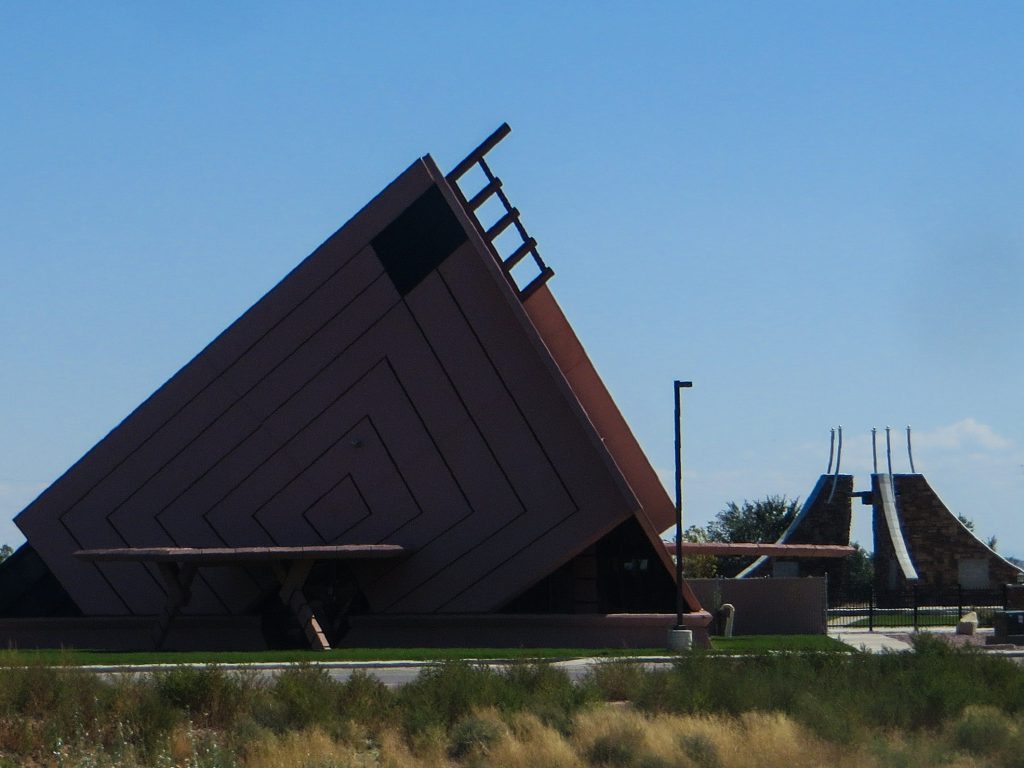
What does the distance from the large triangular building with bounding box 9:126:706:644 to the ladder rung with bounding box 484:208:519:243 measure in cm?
4

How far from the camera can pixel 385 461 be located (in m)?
36.2

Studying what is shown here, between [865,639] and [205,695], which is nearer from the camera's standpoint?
[205,695]

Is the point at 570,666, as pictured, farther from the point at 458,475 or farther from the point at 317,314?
the point at 317,314

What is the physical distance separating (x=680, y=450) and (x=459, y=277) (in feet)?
22.9

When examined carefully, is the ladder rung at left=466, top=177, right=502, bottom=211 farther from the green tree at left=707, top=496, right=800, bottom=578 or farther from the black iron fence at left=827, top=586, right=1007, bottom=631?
the green tree at left=707, top=496, right=800, bottom=578

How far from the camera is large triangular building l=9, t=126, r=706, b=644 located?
35281mm

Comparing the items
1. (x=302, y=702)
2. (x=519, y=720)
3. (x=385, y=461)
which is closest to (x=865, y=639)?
(x=385, y=461)

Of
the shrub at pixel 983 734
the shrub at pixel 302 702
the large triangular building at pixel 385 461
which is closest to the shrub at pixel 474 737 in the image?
the shrub at pixel 302 702

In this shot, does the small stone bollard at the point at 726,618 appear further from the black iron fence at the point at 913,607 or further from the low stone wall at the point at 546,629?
the black iron fence at the point at 913,607

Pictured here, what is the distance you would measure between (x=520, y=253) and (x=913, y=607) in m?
26.1

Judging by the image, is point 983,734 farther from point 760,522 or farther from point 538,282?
point 760,522

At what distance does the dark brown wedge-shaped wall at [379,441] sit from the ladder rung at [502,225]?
45.9 inches

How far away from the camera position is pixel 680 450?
34.0m

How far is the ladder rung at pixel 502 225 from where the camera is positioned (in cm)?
3638
